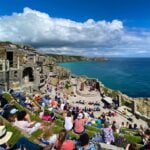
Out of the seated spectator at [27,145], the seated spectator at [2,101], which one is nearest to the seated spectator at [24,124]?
the seated spectator at [27,145]

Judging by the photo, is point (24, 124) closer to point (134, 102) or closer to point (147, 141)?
point (147, 141)

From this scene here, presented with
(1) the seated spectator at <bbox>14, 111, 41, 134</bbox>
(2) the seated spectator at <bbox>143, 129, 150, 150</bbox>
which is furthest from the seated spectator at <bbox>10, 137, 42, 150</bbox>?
(2) the seated spectator at <bbox>143, 129, 150, 150</bbox>

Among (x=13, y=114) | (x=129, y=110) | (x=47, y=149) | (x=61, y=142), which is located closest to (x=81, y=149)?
(x=61, y=142)

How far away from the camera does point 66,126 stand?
14961 mm

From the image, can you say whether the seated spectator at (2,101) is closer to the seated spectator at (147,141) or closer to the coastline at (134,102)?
the seated spectator at (147,141)

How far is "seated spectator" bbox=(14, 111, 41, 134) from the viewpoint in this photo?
12656mm

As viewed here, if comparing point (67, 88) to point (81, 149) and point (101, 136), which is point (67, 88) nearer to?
point (101, 136)

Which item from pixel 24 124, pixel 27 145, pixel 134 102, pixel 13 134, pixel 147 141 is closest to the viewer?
pixel 27 145

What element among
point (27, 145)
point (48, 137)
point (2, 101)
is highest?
point (48, 137)

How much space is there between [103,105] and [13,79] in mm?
15113

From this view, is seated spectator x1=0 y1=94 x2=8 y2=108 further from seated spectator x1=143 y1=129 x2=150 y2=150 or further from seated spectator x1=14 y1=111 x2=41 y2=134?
seated spectator x1=143 y1=129 x2=150 y2=150

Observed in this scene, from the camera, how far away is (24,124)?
12.8 meters

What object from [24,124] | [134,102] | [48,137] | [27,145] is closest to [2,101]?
[24,124]

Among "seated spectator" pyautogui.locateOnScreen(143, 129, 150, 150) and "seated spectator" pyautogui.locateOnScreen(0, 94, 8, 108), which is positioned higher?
"seated spectator" pyautogui.locateOnScreen(143, 129, 150, 150)
